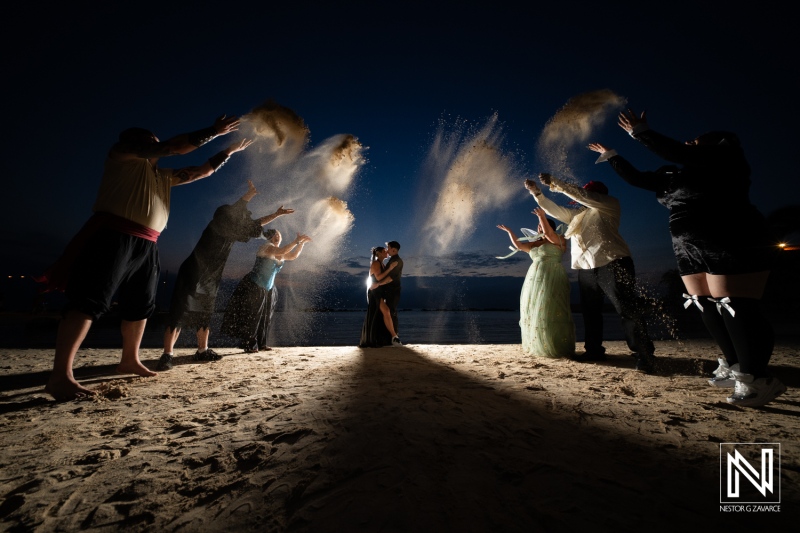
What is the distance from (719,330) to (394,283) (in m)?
4.67

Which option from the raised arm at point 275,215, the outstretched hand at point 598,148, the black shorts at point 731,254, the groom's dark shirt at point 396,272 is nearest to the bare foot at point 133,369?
the raised arm at point 275,215

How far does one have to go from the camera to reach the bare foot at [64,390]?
2.41 meters

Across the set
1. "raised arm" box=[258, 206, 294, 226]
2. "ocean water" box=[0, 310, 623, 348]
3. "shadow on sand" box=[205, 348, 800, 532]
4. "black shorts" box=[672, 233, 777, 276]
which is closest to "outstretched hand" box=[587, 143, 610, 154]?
"black shorts" box=[672, 233, 777, 276]

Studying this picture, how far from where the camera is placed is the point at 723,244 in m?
2.43

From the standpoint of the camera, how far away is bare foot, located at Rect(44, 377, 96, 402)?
7.92ft

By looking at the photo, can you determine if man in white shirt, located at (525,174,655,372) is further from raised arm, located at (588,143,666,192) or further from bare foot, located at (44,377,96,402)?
bare foot, located at (44,377,96,402)

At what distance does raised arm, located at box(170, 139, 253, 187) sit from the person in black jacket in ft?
13.4

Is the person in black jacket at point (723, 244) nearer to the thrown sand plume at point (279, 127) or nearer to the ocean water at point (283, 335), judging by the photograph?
the thrown sand plume at point (279, 127)

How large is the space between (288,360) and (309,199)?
390cm

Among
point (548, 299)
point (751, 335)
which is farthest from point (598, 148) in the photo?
point (751, 335)

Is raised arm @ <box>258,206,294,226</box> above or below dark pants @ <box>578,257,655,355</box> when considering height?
above

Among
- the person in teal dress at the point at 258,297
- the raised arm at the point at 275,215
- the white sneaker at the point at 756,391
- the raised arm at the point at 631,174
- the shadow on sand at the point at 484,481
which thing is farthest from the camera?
the person in teal dress at the point at 258,297

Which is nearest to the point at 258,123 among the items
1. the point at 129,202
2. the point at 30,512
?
the point at 129,202

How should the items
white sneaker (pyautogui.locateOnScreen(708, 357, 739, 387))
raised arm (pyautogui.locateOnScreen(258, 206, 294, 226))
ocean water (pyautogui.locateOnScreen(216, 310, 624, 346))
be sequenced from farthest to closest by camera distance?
1. ocean water (pyautogui.locateOnScreen(216, 310, 624, 346))
2. raised arm (pyautogui.locateOnScreen(258, 206, 294, 226))
3. white sneaker (pyautogui.locateOnScreen(708, 357, 739, 387))
